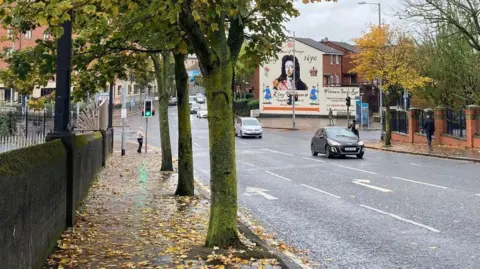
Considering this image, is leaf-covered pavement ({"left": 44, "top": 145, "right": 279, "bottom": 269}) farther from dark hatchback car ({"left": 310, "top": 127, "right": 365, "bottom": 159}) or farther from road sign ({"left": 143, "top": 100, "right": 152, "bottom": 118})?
road sign ({"left": 143, "top": 100, "right": 152, "bottom": 118})

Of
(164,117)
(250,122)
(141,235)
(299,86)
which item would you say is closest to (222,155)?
(141,235)

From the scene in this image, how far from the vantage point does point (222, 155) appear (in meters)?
7.06

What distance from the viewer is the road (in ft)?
23.6

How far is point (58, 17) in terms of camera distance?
6992 millimetres

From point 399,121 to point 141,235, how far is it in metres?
34.2

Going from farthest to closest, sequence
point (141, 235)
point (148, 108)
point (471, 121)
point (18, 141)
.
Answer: point (148, 108) < point (471, 121) < point (18, 141) < point (141, 235)

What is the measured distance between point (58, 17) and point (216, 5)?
7.38 feet

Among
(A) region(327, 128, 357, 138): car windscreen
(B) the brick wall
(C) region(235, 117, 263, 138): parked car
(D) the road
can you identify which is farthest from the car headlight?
(C) region(235, 117, 263, 138): parked car

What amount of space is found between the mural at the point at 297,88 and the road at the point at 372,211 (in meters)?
46.5

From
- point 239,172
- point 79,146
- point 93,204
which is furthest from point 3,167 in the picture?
point 239,172

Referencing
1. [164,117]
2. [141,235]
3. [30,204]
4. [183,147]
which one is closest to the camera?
[30,204]

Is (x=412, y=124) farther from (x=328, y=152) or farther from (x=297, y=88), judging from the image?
(x=297, y=88)

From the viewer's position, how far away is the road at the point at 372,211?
719 centimetres

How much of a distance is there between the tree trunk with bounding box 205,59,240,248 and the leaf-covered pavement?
33 centimetres
